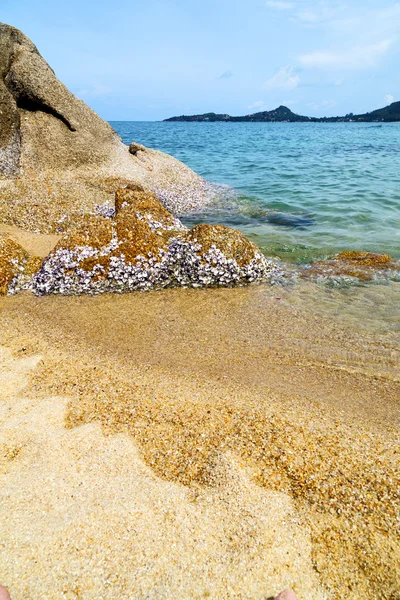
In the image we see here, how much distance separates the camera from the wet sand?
99.1 inches

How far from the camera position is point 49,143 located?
497 inches

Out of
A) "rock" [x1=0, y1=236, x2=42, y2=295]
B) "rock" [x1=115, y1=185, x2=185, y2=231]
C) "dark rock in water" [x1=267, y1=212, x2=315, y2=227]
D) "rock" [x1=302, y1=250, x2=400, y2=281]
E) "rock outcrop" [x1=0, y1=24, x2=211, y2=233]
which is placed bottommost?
"rock" [x1=302, y1=250, x2=400, y2=281]

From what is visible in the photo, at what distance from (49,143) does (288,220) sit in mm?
8244

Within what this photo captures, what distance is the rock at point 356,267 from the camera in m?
7.83

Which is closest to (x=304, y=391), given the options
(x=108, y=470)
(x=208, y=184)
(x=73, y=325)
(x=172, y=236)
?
(x=108, y=470)

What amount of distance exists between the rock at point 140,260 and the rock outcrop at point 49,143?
3620 millimetres

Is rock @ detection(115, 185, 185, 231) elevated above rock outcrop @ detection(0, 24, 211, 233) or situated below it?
below

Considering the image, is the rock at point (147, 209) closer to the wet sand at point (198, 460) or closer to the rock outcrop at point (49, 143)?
the rock outcrop at point (49, 143)

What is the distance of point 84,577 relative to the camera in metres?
2.45

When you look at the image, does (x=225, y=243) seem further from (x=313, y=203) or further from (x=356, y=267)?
(x=313, y=203)

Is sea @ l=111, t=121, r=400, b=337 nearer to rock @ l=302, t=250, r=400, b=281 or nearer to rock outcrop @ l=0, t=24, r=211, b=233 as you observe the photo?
rock @ l=302, t=250, r=400, b=281

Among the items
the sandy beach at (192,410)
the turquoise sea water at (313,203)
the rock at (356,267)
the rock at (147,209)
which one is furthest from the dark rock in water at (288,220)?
the rock at (147,209)

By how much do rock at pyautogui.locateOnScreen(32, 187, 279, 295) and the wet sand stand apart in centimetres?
126

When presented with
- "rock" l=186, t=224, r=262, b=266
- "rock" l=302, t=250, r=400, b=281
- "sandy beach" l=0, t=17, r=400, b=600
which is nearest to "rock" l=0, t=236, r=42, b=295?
"sandy beach" l=0, t=17, r=400, b=600
